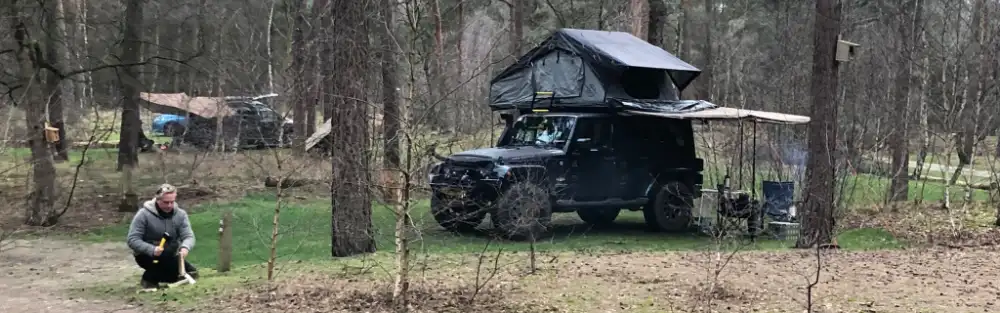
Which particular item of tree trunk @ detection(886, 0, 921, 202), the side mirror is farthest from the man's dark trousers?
tree trunk @ detection(886, 0, 921, 202)

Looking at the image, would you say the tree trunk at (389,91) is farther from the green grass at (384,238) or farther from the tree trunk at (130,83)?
the tree trunk at (130,83)

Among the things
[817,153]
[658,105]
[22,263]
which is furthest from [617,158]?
[22,263]

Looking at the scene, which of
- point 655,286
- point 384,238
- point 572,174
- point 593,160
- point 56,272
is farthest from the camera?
point 593,160

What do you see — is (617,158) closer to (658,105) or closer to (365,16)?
(658,105)

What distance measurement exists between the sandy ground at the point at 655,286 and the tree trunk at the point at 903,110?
263 inches

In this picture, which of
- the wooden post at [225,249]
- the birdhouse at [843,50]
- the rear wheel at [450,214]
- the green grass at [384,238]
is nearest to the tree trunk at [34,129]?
the green grass at [384,238]

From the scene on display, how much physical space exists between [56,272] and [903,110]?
16.8 metres

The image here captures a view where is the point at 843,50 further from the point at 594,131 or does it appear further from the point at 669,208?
the point at 669,208

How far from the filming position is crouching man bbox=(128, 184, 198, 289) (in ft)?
26.0

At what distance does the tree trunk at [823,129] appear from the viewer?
10.9 m

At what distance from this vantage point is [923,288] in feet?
25.2

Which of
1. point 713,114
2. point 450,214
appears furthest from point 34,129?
Result: point 713,114

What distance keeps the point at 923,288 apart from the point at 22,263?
10.0 metres

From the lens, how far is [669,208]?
45.0 feet
